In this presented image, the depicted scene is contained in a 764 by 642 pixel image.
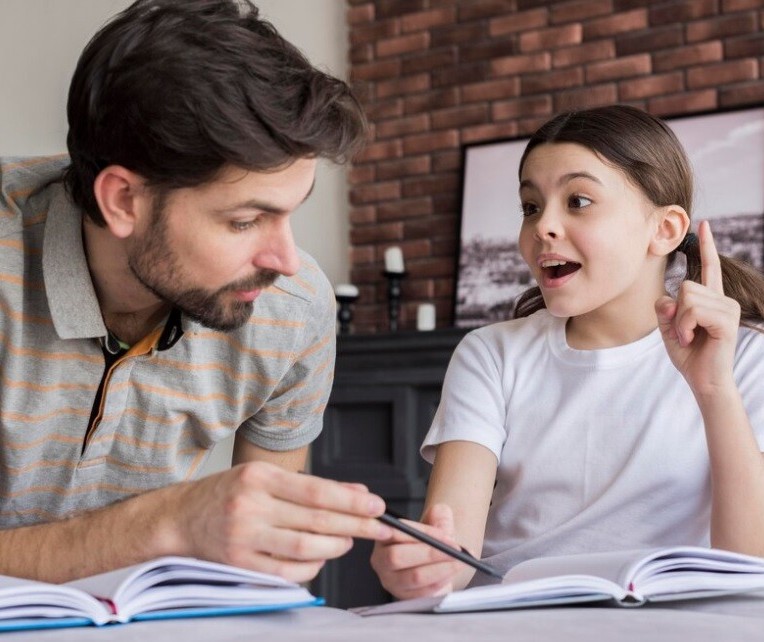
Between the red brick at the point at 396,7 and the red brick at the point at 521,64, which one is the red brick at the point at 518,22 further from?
the red brick at the point at 396,7

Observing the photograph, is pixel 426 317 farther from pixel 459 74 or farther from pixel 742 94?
pixel 742 94

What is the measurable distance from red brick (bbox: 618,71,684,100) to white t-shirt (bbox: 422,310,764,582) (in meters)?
2.21

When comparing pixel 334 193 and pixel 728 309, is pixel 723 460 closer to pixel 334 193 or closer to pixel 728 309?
pixel 728 309

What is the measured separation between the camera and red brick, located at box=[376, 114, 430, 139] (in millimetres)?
4027

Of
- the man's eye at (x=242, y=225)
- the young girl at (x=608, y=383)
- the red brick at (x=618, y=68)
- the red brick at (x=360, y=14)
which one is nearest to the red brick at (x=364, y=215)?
the red brick at (x=360, y=14)

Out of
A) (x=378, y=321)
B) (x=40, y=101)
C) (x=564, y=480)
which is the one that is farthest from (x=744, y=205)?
(x=40, y=101)

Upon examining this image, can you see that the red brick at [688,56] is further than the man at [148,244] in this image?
Yes

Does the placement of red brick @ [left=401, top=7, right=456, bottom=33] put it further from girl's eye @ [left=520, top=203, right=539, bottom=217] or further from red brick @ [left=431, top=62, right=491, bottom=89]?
girl's eye @ [left=520, top=203, right=539, bottom=217]

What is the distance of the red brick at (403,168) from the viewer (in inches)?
158

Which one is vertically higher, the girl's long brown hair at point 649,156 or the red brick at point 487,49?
the red brick at point 487,49

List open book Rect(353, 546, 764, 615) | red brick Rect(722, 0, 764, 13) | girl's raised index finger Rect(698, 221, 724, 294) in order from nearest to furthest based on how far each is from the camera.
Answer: open book Rect(353, 546, 764, 615)
girl's raised index finger Rect(698, 221, 724, 294)
red brick Rect(722, 0, 764, 13)

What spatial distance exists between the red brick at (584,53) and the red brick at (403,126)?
547mm

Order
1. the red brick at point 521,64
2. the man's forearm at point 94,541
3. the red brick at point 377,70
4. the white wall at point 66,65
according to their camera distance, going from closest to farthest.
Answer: the man's forearm at point 94,541 < the red brick at point 521,64 < the red brick at point 377,70 < the white wall at point 66,65

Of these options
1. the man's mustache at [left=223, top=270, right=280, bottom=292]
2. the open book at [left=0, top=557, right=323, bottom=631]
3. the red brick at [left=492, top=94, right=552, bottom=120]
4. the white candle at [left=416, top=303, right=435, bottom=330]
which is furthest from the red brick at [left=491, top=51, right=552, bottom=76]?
the open book at [left=0, top=557, right=323, bottom=631]
